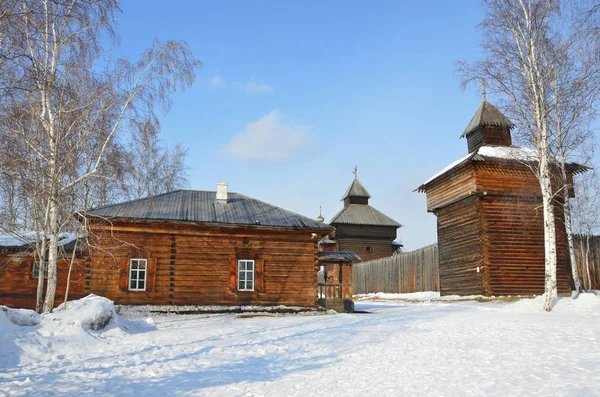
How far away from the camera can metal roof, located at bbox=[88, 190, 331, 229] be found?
17.4 meters

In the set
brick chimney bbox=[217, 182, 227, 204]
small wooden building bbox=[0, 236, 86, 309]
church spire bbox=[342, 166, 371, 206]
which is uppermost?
church spire bbox=[342, 166, 371, 206]

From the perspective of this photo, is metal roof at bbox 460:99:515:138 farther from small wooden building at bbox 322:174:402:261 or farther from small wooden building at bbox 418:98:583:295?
small wooden building at bbox 322:174:402:261

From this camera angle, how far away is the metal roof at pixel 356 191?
4466 cm

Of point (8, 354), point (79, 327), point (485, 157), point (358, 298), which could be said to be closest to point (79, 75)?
point (79, 327)

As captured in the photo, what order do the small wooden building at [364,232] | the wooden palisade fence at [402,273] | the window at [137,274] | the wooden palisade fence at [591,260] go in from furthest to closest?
the small wooden building at [364,232], the wooden palisade fence at [402,273], the wooden palisade fence at [591,260], the window at [137,274]

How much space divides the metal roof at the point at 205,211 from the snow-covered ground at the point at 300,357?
5.22 m

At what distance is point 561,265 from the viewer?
22.4m

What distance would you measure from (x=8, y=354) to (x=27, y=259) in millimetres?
13486

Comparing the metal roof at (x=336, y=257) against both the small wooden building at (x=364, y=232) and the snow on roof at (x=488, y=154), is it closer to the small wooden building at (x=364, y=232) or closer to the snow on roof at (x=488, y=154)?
the snow on roof at (x=488, y=154)

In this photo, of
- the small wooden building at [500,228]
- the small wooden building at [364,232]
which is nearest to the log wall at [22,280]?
the small wooden building at [500,228]

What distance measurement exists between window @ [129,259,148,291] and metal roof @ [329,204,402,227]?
83.7 feet

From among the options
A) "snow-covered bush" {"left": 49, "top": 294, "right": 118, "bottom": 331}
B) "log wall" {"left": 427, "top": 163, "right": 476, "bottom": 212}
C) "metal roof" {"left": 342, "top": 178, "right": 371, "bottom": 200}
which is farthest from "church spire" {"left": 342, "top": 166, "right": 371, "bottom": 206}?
"snow-covered bush" {"left": 49, "top": 294, "right": 118, "bottom": 331}

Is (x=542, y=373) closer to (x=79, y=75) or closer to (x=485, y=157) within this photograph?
(x=79, y=75)

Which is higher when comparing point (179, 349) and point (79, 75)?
point (79, 75)
